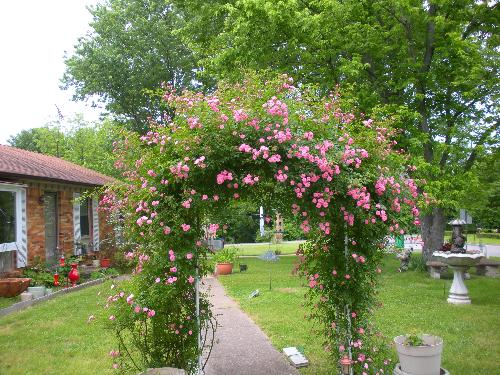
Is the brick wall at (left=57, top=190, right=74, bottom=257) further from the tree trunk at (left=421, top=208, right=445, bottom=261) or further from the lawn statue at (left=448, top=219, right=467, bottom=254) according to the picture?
the tree trunk at (left=421, top=208, right=445, bottom=261)

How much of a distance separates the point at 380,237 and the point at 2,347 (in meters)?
5.41

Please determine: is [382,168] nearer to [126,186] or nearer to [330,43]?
[126,186]

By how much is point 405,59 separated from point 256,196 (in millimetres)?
11168

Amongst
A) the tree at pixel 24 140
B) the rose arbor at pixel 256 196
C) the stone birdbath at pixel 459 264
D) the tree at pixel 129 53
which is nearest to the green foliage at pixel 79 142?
the tree at pixel 129 53

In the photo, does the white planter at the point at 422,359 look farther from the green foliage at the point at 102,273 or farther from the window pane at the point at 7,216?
the window pane at the point at 7,216

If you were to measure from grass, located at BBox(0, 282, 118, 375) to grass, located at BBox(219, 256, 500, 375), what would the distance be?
2.51 m

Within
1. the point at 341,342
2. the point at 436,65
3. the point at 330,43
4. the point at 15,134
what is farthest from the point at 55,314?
the point at 15,134

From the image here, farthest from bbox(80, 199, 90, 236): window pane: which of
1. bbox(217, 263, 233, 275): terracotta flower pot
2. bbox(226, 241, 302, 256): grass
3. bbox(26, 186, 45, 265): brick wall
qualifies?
bbox(226, 241, 302, 256): grass

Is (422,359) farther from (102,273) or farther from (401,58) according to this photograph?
(401,58)

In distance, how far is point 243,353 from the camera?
601 centimetres

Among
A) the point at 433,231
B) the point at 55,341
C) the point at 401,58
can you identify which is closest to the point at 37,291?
the point at 55,341

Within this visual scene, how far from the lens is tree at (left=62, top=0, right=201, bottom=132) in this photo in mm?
21812

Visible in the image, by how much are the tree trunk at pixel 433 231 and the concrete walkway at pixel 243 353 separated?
8.90 metres

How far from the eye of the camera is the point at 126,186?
15.5 feet
